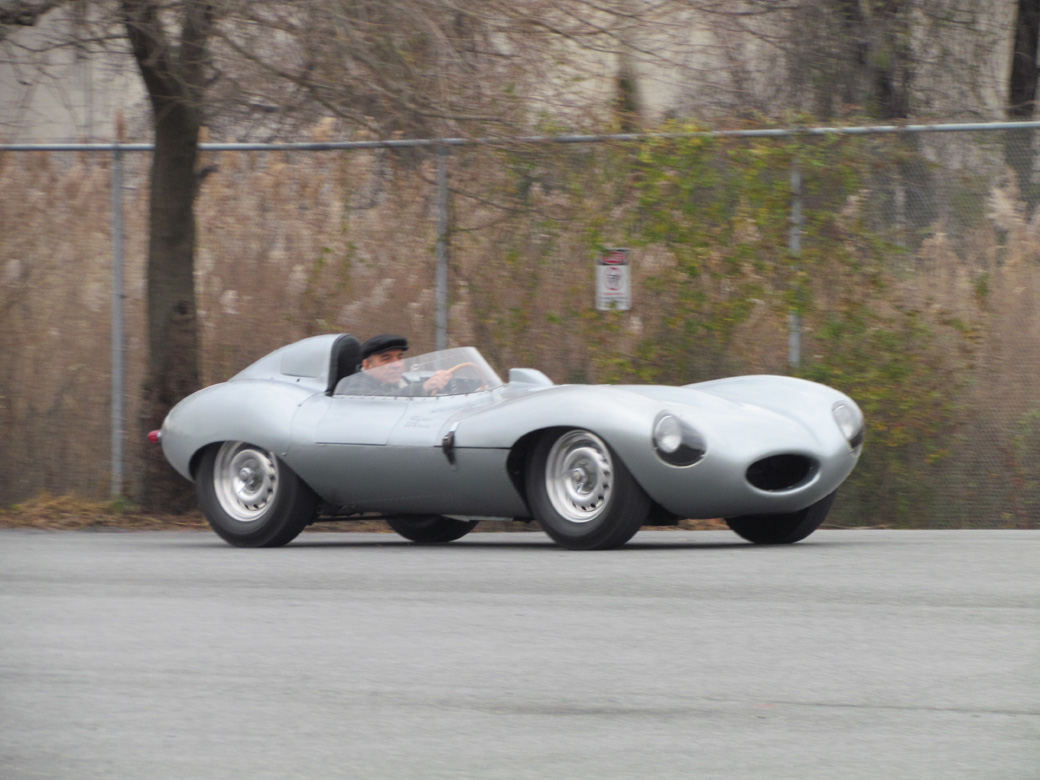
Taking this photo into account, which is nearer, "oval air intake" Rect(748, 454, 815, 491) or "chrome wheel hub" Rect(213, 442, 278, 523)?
"oval air intake" Rect(748, 454, 815, 491)

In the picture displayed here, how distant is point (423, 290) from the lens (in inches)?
472

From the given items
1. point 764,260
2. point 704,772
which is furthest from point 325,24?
point 704,772

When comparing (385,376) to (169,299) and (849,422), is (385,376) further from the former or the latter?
(169,299)

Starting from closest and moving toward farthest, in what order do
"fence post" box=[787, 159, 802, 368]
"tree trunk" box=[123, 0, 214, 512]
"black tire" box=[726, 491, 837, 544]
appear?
1. "black tire" box=[726, 491, 837, 544]
2. "fence post" box=[787, 159, 802, 368]
3. "tree trunk" box=[123, 0, 214, 512]

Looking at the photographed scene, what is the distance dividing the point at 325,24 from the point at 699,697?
21.9 feet

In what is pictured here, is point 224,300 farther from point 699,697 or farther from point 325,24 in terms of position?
point 699,697

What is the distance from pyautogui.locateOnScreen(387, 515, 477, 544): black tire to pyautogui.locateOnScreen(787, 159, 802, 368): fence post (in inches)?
106

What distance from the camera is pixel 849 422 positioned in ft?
28.0

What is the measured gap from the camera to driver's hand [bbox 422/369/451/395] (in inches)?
358

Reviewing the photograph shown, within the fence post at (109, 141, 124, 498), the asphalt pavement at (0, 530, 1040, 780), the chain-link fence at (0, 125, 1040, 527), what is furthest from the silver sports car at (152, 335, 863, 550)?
the fence post at (109, 141, 124, 498)

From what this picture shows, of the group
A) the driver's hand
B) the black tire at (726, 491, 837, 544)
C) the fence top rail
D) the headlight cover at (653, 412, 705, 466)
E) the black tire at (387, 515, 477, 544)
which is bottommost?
the black tire at (387, 515, 477, 544)

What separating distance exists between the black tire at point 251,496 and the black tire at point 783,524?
8.14 feet

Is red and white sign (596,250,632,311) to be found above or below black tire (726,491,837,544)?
above

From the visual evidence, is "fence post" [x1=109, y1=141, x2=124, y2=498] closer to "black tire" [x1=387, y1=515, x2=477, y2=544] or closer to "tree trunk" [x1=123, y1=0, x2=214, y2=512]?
"tree trunk" [x1=123, y1=0, x2=214, y2=512]
